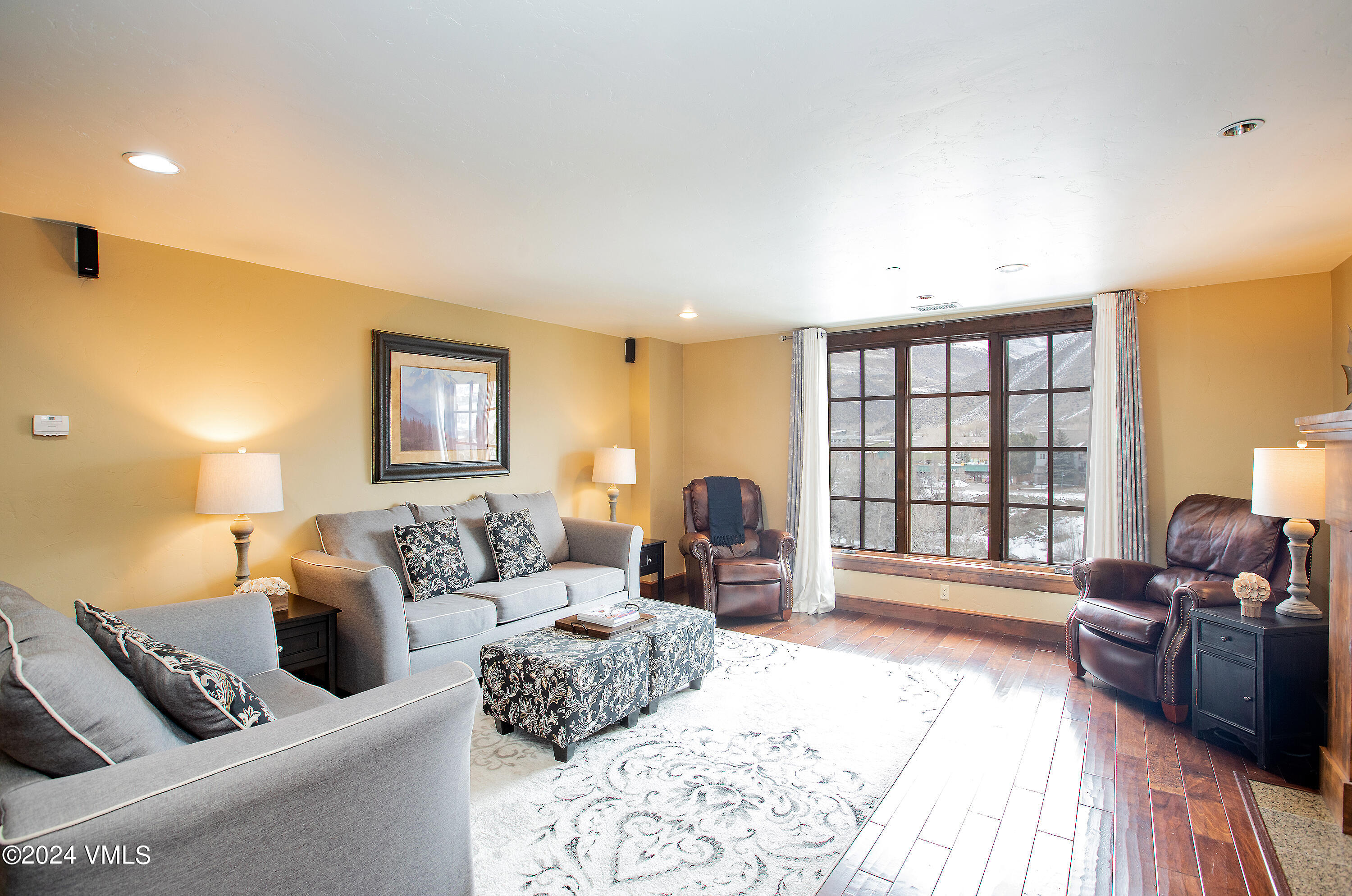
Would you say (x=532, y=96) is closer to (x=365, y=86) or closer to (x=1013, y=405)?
(x=365, y=86)

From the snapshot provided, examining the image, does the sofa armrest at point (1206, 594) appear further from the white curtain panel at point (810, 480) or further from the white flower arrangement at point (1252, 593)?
the white curtain panel at point (810, 480)

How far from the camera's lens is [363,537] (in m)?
3.85

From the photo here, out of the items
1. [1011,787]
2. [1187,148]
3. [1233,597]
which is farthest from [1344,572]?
[1187,148]

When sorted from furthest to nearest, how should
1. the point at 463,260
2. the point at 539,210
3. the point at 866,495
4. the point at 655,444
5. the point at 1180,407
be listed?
1. the point at 655,444
2. the point at 866,495
3. the point at 1180,407
4. the point at 463,260
5. the point at 539,210

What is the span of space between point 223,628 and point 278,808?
1567 mm

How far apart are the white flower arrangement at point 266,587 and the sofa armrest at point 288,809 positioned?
7.01 ft

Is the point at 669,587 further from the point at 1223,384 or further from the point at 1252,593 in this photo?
the point at 1223,384

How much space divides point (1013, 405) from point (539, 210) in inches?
157

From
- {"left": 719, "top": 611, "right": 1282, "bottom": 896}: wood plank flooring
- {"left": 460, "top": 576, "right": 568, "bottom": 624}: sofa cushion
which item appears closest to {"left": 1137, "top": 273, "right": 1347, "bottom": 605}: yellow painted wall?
{"left": 719, "top": 611, "right": 1282, "bottom": 896}: wood plank flooring

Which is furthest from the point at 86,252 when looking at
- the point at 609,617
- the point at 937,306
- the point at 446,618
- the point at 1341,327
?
the point at 1341,327

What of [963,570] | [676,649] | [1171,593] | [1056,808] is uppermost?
[1171,593]

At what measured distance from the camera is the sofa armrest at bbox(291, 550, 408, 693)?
321 centimetres

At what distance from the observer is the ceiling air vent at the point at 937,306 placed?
4664mm

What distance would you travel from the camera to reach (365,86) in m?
1.79
